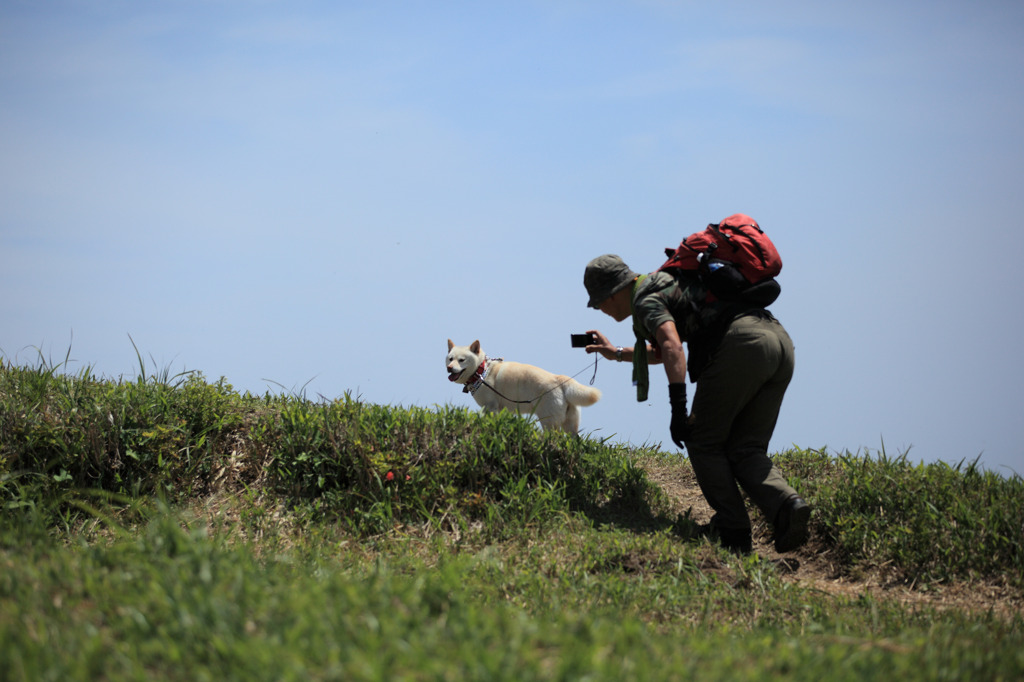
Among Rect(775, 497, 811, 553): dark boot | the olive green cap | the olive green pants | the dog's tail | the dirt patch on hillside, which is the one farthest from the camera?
the dog's tail

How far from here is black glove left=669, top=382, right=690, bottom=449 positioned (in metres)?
5.33

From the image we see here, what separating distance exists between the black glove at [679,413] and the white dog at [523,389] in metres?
2.15

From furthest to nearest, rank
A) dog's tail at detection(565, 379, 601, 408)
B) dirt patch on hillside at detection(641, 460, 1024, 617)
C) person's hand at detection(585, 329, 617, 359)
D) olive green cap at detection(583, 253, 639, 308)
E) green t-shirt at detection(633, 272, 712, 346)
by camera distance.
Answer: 1. dog's tail at detection(565, 379, 601, 408)
2. person's hand at detection(585, 329, 617, 359)
3. olive green cap at detection(583, 253, 639, 308)
4. green t-shirt at detection(633, 272, 712, 346)
5. dirt patch on hillside at detection(641, 460, 1024, 617)

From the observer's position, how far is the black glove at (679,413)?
5332 mm

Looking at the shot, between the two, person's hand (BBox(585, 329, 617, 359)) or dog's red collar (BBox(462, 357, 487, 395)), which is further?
dog's red collar (BBox(462, 357, 487, 395))

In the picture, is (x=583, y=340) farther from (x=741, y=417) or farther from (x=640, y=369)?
(x=741, y=417)

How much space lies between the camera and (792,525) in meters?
5.20

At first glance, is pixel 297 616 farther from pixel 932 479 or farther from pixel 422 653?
pixel 932 479

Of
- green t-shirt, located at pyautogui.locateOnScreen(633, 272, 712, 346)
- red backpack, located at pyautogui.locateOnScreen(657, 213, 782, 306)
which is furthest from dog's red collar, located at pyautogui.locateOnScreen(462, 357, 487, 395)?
red backpack, located at pyautogui.locateOnScreen(657, 213, 782, 306)

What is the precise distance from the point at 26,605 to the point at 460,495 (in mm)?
3099

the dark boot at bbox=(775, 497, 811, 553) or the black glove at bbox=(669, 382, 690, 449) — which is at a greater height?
the black glove at bbox=(669, 382, 690, 449)

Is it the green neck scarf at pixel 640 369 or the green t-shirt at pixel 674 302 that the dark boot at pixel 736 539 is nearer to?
the green neck scarf at pixel 640 369

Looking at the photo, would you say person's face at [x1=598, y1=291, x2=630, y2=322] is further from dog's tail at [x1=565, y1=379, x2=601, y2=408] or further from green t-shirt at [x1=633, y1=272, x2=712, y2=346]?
dog's tail at [x1=565, y1=379, x2=601, y2=408]

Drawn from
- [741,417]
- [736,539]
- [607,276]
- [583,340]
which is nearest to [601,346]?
[583,340]
